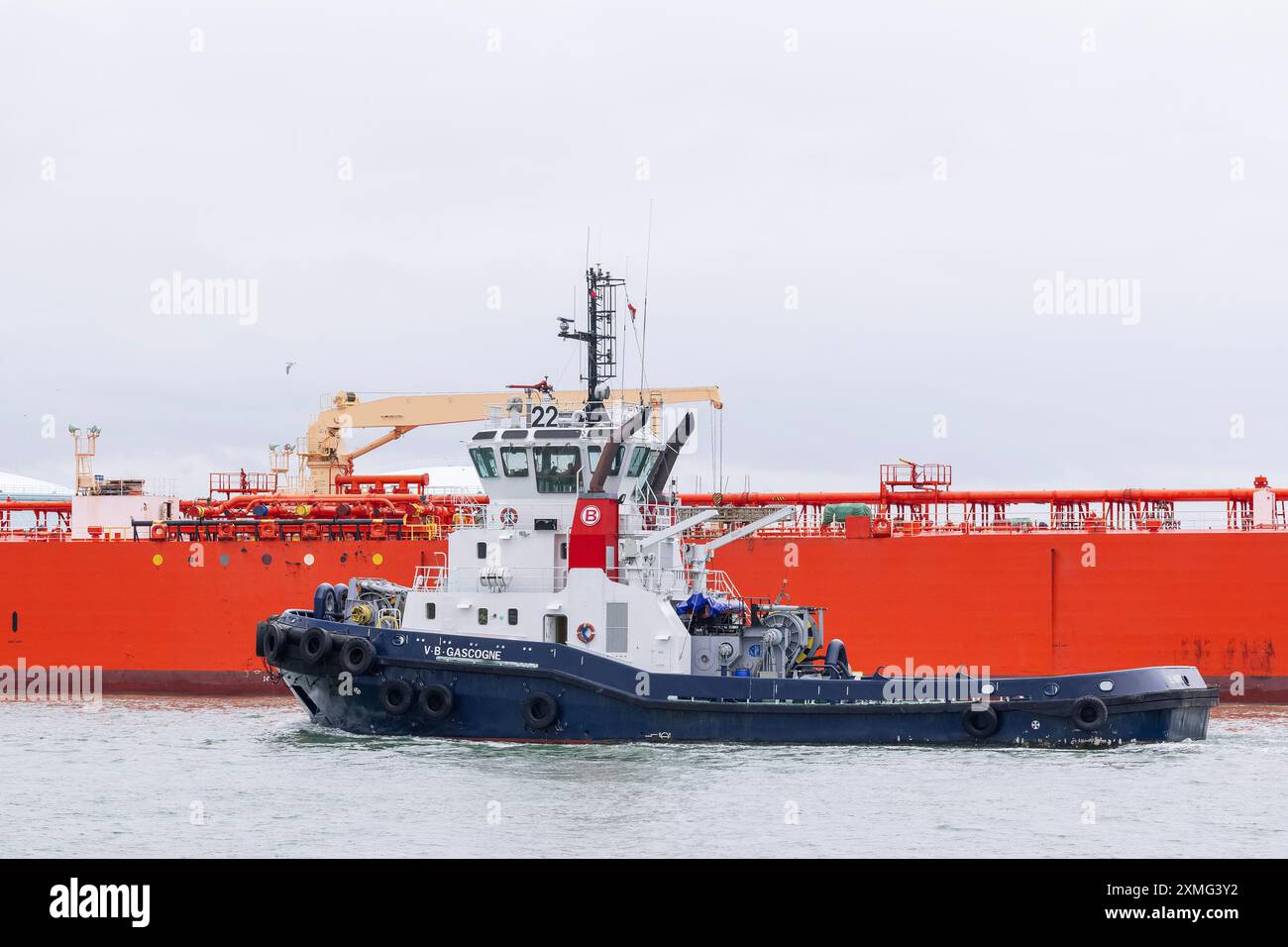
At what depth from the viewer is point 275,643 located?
19.9 m

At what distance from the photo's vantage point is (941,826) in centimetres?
1438

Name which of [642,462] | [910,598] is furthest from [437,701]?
[910,598]

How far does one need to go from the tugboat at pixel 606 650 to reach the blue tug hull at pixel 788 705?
18 millimetres

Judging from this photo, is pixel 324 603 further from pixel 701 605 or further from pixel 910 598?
pixel 910 598

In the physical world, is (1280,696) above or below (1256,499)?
below

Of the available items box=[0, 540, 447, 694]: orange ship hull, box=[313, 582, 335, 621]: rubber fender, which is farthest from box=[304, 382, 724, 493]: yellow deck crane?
box=[313, 582, 335, 621]: rubber fender

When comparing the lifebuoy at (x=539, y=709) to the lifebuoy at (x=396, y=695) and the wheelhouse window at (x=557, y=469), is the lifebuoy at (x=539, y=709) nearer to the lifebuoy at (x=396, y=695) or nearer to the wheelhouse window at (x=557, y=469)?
the lifebuoy at (x=396, y=695)

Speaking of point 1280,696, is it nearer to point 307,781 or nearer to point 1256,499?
point 1256,499

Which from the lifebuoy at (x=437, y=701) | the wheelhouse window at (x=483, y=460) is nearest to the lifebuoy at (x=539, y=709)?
the lifebuoy at (x=437, y=701)

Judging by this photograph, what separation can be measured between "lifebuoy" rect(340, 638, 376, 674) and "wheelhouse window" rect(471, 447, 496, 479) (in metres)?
2.64

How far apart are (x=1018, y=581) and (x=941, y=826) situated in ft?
42.3

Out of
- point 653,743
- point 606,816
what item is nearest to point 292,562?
point 653,743

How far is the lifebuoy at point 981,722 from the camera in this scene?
60.4ft
